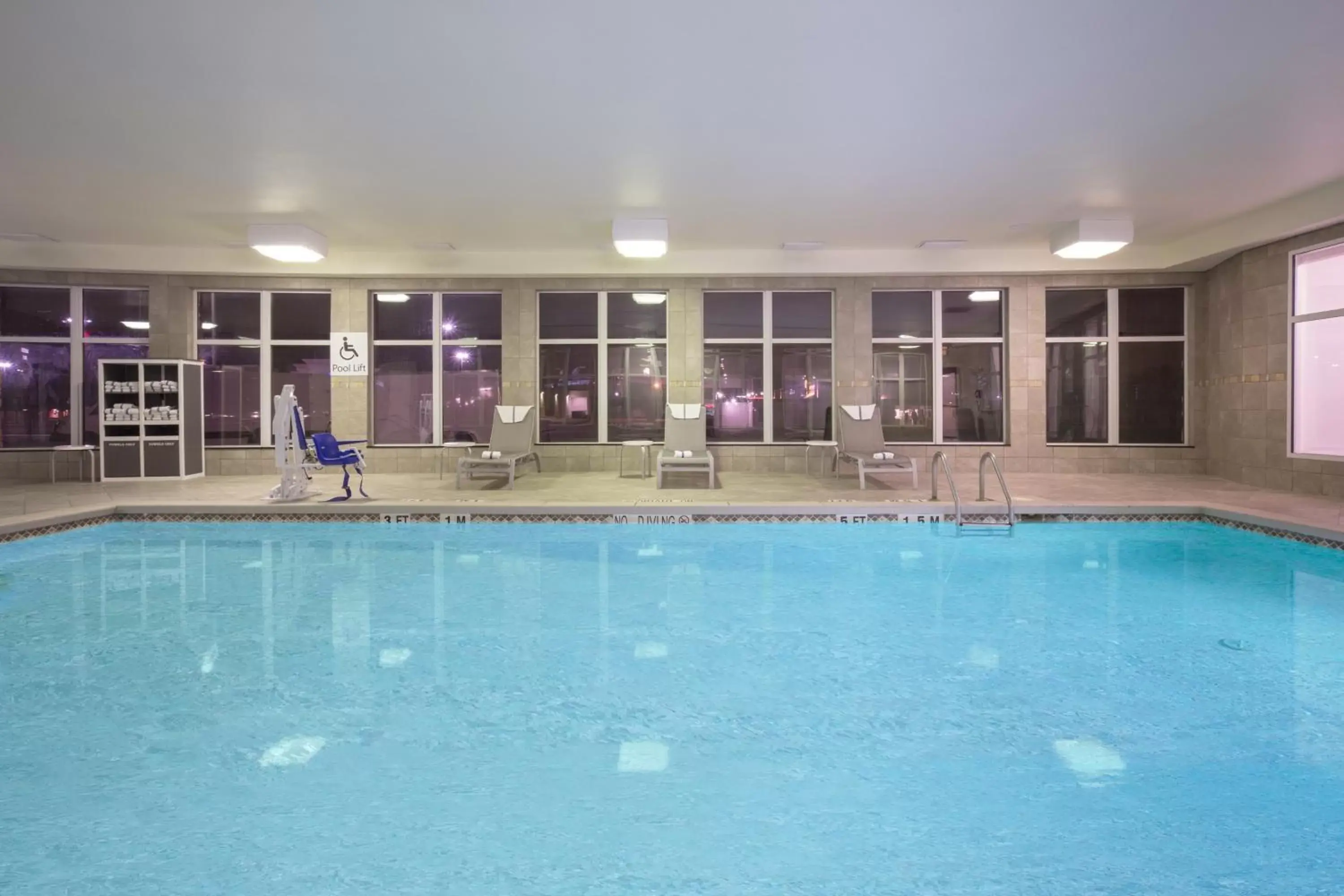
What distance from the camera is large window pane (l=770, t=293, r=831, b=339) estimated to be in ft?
34.5

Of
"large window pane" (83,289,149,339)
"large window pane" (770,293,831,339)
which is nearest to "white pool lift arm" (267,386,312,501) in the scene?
"large window pane" (83,289,149,339)

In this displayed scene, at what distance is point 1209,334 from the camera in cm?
977

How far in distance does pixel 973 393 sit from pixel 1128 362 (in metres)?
2.07

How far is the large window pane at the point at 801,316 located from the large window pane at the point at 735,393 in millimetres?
454

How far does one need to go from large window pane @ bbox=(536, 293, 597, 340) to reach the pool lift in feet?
11.9

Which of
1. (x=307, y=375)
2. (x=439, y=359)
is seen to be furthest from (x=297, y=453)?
(x=307, y=375)

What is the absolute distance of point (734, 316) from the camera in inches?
421

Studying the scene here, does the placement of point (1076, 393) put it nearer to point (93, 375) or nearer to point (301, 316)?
→ point (301, 316)

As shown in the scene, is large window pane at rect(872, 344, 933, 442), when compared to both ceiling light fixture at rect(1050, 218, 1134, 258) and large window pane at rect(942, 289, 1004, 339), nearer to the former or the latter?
large window pane at rect(942, 289, 1004, 339)

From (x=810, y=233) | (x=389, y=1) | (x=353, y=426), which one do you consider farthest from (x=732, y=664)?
(x=353, y=426)

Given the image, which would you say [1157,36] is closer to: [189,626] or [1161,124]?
[1161,124]

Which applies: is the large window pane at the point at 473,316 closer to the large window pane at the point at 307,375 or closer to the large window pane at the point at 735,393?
the large window pane at the point at 307,375

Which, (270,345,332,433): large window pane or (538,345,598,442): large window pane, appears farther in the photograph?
(538,345,598,442): large window pane

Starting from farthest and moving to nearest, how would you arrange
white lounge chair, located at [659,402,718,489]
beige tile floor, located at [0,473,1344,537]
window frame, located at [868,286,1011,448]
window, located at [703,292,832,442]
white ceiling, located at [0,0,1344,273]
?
window, located at [703,292,832,442] < window frame, located at [868,286,1011,448] < white lounge chair, located at [659,402,718,489] < beige tile floor, located at [0,473,1344,537] < white ceiling, located at [0,0,1344,273]
